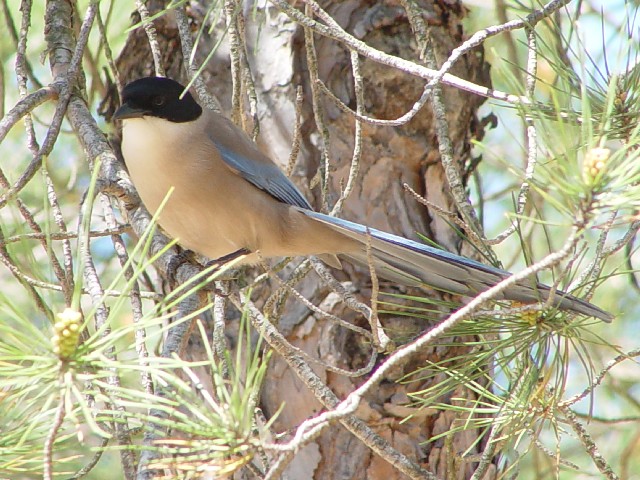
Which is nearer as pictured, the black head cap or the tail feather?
the tail feather

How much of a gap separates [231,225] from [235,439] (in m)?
1.47

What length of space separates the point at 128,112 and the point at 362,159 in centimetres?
89

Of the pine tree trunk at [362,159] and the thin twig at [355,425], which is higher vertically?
the pine tree trunk at [362,159]

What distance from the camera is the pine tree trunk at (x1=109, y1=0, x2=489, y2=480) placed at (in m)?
2.80

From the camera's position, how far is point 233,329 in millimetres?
2953

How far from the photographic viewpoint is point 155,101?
2.72 m

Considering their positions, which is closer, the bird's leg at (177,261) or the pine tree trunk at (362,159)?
the bird's leg at (177,261)

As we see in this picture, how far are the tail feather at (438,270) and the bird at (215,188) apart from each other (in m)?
0.01

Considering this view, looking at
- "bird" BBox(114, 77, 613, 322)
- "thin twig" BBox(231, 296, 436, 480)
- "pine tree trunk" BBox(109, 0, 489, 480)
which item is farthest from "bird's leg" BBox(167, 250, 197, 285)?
"thin twig" BBox(231, 296, 436, 480)

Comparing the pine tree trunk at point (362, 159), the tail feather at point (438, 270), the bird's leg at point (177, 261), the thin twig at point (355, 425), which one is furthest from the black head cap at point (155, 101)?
the thin twig at point (355, 425)

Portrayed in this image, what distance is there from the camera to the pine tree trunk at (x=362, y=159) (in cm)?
280

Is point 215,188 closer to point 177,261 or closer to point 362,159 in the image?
point 177,261

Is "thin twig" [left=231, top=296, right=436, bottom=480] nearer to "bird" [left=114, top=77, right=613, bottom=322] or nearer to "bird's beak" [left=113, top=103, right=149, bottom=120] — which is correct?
"bird" [left=114, top=77, right=613, bottom=322]

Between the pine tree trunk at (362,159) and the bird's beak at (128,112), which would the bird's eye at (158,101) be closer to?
the bird's beak at (128,112)
